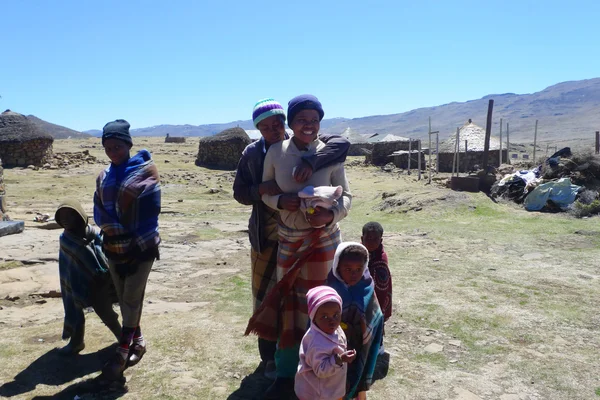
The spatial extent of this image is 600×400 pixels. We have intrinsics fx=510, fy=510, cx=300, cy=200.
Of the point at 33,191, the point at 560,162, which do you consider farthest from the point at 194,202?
the point at 560,162

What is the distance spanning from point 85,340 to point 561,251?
21.4 ft

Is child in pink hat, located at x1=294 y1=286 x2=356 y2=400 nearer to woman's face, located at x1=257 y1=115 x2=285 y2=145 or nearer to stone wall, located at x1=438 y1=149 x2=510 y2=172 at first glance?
woman's face, located at x1=257 y1=115 x2=285 y2=145

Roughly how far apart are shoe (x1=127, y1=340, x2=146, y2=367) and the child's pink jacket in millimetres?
1449

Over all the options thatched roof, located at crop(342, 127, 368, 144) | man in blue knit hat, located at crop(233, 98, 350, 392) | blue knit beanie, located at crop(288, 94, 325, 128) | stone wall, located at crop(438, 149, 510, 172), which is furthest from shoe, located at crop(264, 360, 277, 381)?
thatched roof, located at crop(342, 127, 368, 144)

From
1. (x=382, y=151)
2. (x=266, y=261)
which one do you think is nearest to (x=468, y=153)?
(x=382, y=151)

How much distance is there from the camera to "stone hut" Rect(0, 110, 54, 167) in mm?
19281

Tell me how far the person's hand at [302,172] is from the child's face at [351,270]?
553 millimetres

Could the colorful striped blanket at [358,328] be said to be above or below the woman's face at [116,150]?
below

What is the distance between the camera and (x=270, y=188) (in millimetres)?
2977

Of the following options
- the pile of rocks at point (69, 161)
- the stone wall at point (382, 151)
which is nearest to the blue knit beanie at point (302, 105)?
the pile of rocks at point (69, 161)

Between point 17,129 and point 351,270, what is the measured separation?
815 inches

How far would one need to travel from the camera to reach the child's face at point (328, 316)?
7.58 feet

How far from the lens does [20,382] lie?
323 centimetres

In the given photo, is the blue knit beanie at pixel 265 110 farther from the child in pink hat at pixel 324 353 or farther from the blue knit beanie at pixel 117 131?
the child in pink hat at pixel 324 353
